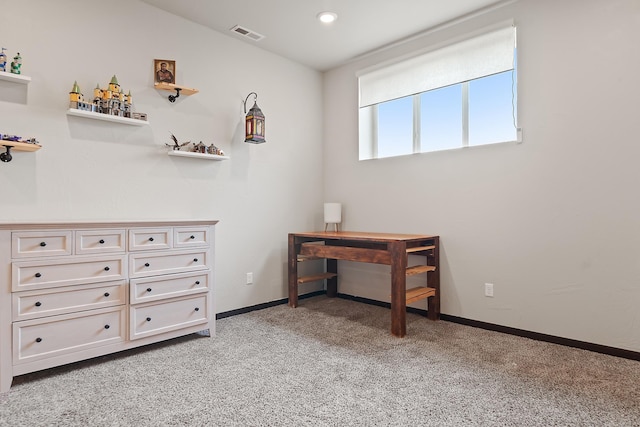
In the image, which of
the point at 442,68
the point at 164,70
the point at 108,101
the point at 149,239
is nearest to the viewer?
the point at 149,239

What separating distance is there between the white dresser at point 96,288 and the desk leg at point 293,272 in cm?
106

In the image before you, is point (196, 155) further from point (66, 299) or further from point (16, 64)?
point (66, 299)

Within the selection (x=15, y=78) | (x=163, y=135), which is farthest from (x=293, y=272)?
(x=15, y=78)

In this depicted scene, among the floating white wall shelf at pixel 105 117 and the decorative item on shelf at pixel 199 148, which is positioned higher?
the floating white wall shelf at pixel 105 117

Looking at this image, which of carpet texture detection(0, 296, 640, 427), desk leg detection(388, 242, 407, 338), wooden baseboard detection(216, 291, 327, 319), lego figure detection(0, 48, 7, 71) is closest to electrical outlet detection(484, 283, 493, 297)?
carpet texture detection(0, 296, 640, 427)

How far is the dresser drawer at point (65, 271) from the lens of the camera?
2064 millimetres

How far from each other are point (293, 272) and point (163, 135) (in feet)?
5.85

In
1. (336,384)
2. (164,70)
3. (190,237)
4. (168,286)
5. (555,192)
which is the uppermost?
(164,70)

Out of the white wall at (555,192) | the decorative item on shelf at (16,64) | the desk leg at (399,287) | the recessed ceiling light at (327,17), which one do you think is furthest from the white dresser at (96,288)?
the white wall at (555,192)

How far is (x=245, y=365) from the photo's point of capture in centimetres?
232

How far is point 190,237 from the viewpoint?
2762 millimetres

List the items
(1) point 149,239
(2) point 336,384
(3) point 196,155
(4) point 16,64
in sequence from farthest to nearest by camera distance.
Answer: (3) point 196,155
(1) point 149,239
(4) point 16,64
(2) point 336,384

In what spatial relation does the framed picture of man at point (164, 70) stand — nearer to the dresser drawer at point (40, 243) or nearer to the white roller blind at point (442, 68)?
the dresser drawer at point (40, 243)

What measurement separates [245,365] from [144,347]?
84cm
